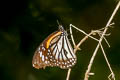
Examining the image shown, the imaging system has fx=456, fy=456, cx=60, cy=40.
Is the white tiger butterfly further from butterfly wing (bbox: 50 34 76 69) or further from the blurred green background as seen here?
the blurred green background

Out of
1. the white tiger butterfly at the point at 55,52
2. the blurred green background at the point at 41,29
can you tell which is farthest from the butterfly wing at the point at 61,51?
the blurred green background at the point at 41,29

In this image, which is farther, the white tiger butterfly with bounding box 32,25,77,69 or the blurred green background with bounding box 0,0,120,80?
the blurred green background with bounding box 0,0,120,80

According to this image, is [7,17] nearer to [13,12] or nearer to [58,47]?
[13,12]

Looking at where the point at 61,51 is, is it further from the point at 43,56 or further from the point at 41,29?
the point at 41,29

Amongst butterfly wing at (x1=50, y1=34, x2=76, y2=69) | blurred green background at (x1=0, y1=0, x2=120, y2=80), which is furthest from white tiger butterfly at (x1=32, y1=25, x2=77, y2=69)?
blurred green background at (x1=0, y1=0, x2=120, y2=80)

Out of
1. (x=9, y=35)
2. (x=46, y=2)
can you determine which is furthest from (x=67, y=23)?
(x=9, y=35)

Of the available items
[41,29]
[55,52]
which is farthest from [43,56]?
[41,29]

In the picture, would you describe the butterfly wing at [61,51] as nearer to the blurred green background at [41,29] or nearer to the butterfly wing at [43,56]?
the butterfly wing at [43,56]
